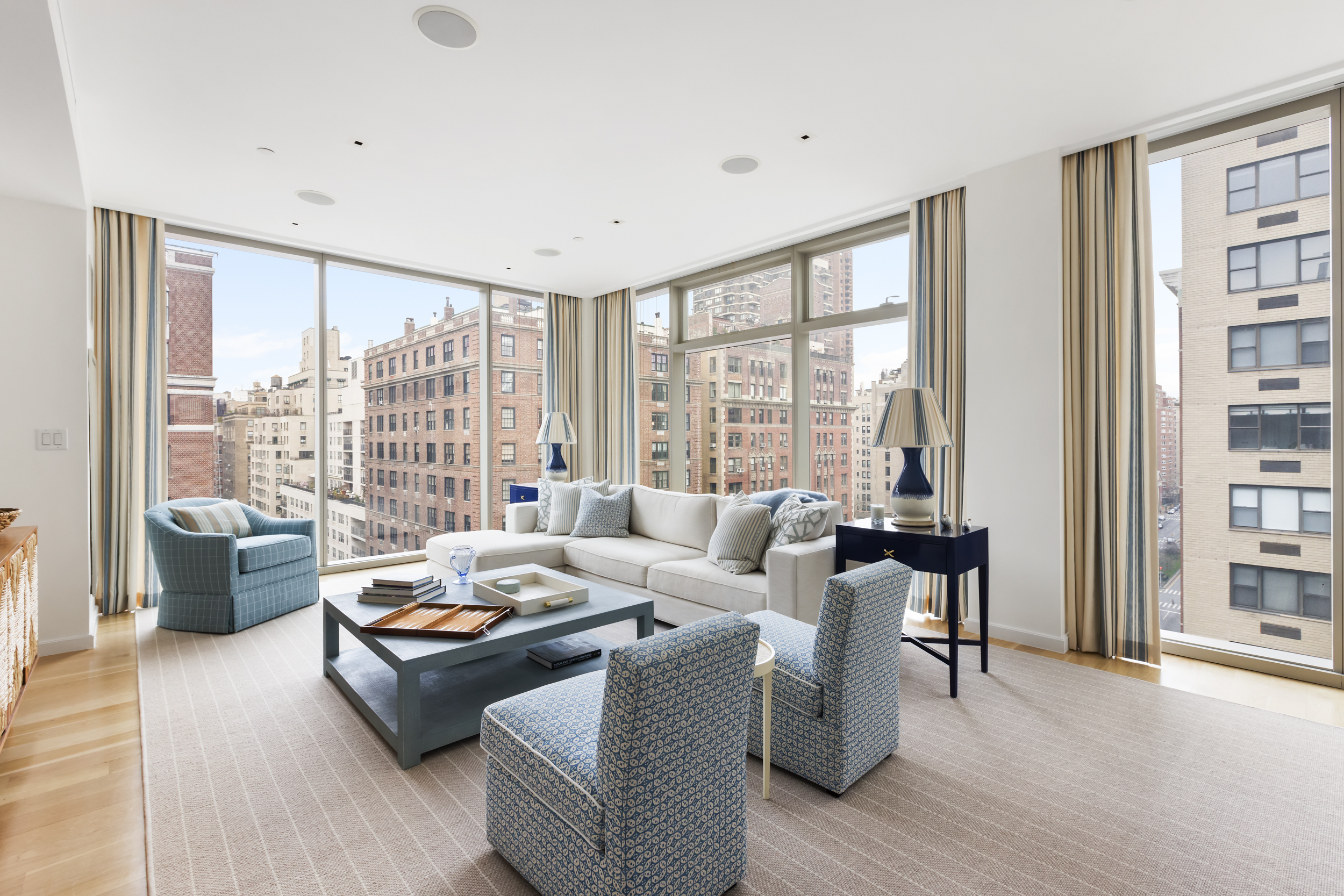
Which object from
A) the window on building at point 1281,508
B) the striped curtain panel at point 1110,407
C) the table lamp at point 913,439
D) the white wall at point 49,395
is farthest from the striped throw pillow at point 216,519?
the window on building at point 1281,508

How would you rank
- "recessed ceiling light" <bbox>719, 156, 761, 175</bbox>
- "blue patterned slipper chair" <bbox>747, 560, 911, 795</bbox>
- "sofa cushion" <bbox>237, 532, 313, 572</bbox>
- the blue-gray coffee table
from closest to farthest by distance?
"blue patterned slipper chair" <bbox>747, 560, 911, 795</bbox>
the blue-gray coffee table
"recessed ceiling light" <bbox>719, 156, 761, 175</bbox>
"sofa cushion" <bbox>237, 532, 313, 572</bbox>

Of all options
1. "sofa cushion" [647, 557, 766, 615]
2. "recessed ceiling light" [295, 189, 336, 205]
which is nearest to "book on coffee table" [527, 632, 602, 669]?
"sofa cushion" [647, 557, 766, 615]

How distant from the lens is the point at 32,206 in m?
3.32

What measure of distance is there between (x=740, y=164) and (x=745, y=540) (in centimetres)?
212

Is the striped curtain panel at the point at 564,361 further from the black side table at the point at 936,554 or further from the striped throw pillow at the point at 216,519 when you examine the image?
the black side table at the point at 936,554

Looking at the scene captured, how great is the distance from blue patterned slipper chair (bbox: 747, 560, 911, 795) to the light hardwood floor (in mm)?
1242

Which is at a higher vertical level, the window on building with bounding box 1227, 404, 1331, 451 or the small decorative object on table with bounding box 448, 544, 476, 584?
the window on building with bounding box 1227, 404, 1331, 451

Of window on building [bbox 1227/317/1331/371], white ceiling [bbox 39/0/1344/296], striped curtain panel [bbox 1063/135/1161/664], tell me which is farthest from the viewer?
striped curtain panel [bbox 1063/135/1161/664]

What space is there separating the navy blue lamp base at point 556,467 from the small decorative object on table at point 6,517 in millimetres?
3615

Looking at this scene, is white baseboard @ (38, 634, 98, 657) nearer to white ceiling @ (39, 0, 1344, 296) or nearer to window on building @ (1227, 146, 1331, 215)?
white ceiling @ (39, 0, 1344, 296)

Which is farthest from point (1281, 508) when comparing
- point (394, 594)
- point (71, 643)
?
point (71, 643)

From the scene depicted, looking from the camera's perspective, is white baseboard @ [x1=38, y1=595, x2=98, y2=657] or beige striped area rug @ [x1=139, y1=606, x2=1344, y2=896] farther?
white baseboard @ [x1=38, y1=595, x2=98, y2=657]

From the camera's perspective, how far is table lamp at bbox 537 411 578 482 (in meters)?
5.83

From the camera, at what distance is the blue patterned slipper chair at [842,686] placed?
6.32 ft
